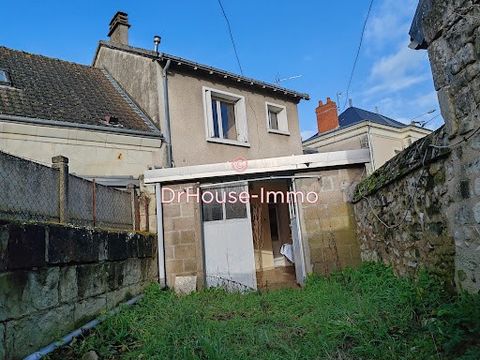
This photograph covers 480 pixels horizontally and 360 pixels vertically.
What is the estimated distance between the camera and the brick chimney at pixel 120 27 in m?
11.7

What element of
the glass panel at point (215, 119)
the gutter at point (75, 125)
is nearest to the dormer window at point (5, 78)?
the gutter at point (75, 125)

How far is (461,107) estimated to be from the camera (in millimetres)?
2873

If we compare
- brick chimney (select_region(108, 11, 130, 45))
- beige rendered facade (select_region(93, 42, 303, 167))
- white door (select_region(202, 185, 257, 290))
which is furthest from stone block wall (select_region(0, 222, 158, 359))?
brick chimney (select_region(108, 11, 130, 45))

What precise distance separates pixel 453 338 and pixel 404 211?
2007 mm

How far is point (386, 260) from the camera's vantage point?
5379 millimetres

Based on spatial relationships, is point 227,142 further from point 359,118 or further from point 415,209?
point 359,118

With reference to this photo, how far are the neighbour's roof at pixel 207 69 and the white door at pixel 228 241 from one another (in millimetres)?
3998

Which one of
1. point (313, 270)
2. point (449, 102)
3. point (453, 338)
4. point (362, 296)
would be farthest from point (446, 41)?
point (313, 270)

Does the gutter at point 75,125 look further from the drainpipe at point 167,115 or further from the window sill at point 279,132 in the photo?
the window sill at point 279,132

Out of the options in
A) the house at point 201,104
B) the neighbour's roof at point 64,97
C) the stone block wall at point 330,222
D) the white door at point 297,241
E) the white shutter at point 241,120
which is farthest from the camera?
the white shutter at point 241,120

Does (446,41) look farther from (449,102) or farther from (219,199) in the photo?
(219,199)

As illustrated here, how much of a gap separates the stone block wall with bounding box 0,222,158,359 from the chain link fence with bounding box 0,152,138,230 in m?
0.27

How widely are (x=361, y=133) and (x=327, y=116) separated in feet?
6.61

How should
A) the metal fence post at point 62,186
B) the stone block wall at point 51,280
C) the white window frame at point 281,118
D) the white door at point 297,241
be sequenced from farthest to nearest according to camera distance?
the white window frame at point 281,118 < the white door at point 297,241 < the metal fence post at point 62,186 < the stone block wall at point 51,280
